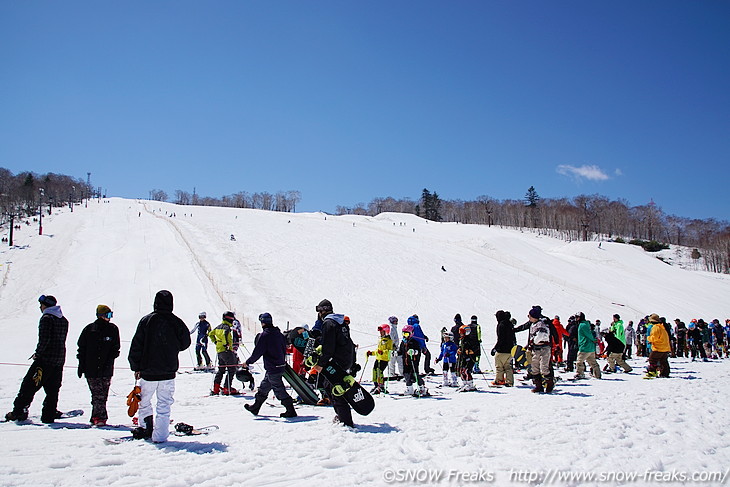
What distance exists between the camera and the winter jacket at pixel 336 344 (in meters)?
6.77

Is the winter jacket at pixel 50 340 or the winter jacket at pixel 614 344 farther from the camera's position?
the winter jacket at pixel 614 344

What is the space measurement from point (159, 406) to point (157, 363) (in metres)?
0.56

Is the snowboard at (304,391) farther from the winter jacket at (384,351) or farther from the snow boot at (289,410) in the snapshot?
the winter jacket at (384,351)

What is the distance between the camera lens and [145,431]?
594 cm

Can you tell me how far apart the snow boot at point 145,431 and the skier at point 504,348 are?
792 centimetres

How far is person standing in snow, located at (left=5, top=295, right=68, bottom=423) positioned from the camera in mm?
6828

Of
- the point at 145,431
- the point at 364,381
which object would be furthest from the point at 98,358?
the point at 364,381

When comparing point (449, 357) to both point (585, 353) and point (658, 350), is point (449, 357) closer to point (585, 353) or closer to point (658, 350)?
point (585, 353)

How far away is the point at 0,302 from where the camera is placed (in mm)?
23047

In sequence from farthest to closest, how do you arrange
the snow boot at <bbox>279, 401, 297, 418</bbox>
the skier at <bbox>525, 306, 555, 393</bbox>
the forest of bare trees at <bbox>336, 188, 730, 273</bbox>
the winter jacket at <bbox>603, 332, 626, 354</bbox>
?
the forest of bare trees at <bbox>336, 188, 730, 273</bbox>
the winter jacket at <bbox>603, 332, 626, 354</bbox>
the skier at <bbox>525, 306, 555, 393</bbox>
the snow boot at <bbox>279, 401, 297, 418</bbox>

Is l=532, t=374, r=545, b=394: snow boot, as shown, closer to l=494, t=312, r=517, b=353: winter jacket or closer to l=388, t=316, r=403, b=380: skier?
l=494, t=312, r=517, b=353: winter jacket

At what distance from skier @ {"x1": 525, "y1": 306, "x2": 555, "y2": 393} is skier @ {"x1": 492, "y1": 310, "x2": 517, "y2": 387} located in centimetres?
57

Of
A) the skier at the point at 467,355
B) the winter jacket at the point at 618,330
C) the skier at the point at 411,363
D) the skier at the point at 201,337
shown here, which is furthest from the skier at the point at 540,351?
the skier at the point at 201,337

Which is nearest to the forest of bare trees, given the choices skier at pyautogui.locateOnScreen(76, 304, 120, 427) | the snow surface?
the snow surface
